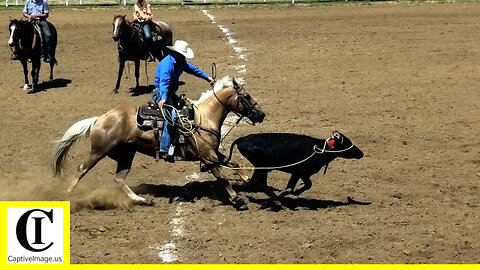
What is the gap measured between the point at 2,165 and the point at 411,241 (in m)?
7.61

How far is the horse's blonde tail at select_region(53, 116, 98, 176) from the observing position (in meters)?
11.9

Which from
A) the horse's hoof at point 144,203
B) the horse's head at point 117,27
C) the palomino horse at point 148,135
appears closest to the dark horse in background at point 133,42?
the horse's head at point 117,27

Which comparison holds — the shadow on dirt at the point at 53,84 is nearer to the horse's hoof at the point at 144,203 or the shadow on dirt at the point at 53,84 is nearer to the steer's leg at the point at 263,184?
the horse's hoof at the point at 144,203

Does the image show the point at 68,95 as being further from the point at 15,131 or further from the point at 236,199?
the point at 236,199

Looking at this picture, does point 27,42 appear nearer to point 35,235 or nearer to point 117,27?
point 117,27

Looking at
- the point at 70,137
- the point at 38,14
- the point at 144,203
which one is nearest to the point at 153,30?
the point at 38,14

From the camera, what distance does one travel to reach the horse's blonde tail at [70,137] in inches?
468

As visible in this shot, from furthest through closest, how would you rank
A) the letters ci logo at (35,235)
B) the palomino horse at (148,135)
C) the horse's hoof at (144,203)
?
the horse's hoof at (144,203), the palomino horse at (148,135), the letters ci logo at (35,235)

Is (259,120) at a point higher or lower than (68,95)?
higher

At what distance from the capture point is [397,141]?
50.0ft

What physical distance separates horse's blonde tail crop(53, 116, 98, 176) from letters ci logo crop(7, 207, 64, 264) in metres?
1.80

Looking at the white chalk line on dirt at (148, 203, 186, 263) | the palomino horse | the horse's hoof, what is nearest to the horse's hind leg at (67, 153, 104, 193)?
the palomino horse

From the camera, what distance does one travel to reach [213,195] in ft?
41.3

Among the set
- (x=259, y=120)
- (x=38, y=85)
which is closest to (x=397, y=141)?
(x=259, y=120)
